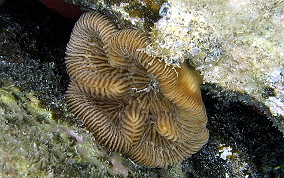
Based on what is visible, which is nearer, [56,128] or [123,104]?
[56,128]

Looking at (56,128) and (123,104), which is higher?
(123,104)

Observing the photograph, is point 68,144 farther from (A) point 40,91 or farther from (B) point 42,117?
(A) point 40,91

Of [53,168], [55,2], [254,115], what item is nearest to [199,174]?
[254,115]

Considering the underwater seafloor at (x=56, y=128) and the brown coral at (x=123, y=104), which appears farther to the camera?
the brown coral at (x=123, y=104)

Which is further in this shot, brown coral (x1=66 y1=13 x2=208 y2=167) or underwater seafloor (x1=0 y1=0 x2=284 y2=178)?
brown coral (x1=66 y1=13 x2=208 y2=167)
